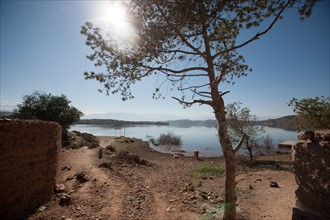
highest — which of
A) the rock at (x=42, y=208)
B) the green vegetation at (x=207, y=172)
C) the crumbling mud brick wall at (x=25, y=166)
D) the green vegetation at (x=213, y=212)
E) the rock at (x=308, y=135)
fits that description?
the rock at (x=308, y=135)

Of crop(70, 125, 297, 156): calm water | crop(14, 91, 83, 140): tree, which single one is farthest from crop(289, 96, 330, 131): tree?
crop(14, 91, 83, 140): tree

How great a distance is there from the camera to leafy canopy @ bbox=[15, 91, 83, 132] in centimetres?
2239

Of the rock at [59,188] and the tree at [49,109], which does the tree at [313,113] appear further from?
the tree at [49,109]

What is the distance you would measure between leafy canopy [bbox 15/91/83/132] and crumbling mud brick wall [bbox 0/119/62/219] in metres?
16.6

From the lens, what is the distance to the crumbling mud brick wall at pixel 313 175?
3.55 meters

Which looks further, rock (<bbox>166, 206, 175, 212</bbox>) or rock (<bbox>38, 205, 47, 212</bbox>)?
rock (<bbox>166, 206, 175, 212</bbox>)

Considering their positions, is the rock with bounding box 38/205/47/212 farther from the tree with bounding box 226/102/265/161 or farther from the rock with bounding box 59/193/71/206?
the tree with bounding box 226/102/265/161

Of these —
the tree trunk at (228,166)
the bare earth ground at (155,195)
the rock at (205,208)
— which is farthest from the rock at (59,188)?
the tree trunk at (228,166)

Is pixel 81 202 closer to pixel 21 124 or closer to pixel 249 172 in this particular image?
pixel 21 124

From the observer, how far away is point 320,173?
3.66 m

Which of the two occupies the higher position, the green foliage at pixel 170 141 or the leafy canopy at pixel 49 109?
the leafy canopy at pixel 49 109

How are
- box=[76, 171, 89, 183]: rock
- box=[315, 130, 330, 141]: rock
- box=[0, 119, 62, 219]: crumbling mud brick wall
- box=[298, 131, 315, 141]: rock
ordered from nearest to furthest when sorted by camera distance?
box=[315, 130, 330, 141]: rock, box=[298, 131, 315, 141]: rock, box=[0, 119, 62, 219]: crumbling mud brick wall, box=[76, 171, 89, 183]: rock

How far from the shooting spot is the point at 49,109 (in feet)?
76.4

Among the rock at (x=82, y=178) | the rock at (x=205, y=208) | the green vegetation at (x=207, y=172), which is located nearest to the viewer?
the rock at (x=205, y=208)
